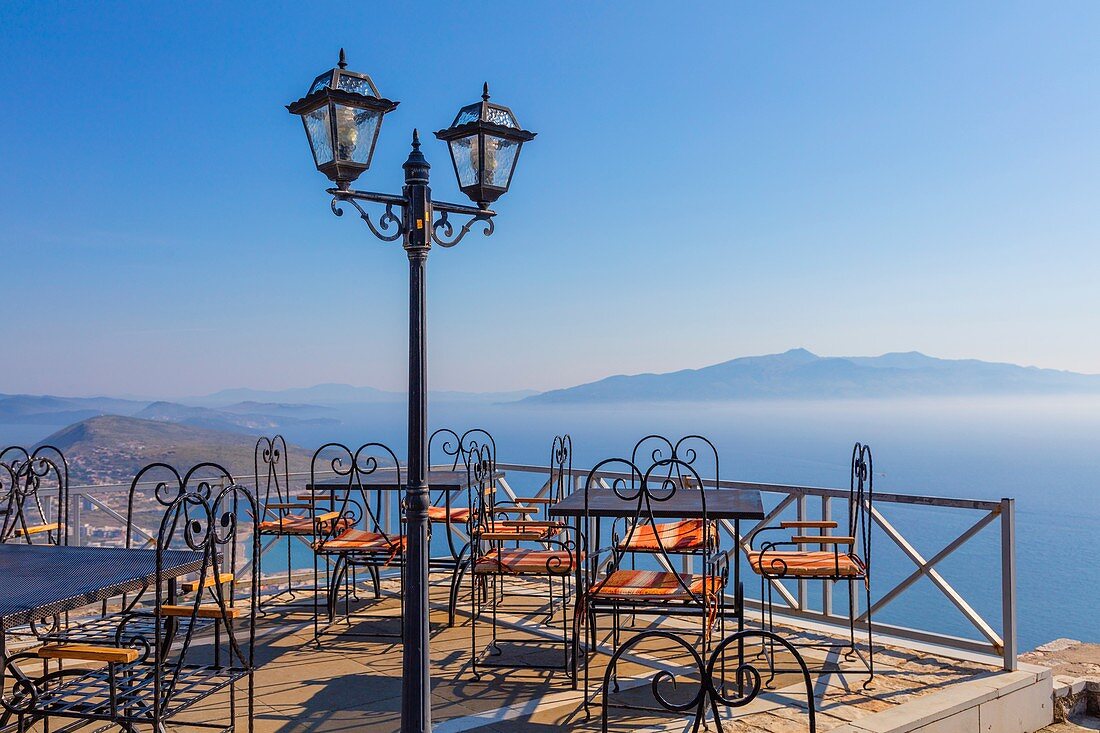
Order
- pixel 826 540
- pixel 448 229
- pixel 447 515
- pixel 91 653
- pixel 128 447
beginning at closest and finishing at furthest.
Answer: pixel 91 653
pixel 448 229
pixel 826 540
pixel 447 515
pixel 128 447

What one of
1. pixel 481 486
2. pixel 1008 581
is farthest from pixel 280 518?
pixel 1008 581

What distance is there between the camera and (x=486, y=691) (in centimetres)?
394

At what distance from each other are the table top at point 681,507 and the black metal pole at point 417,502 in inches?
36.9

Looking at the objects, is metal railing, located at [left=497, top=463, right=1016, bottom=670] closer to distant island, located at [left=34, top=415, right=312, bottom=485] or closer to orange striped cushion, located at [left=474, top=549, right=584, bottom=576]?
orange striped cushion, located at [left=474, top=549, right=584, bottom=576]

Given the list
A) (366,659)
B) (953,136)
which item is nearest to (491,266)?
(366,659)

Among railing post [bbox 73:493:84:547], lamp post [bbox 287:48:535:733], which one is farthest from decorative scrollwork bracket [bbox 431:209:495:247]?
railing post [bbox 73:493:84:547]

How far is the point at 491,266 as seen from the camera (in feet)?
76.1

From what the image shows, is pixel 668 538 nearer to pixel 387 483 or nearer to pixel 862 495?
pixel 862 495

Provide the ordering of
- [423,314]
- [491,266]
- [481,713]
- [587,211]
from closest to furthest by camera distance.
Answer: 1. [423,314]
2. [481,713]
3. [491,266]
4. [587,211]

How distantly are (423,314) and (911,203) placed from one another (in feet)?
247

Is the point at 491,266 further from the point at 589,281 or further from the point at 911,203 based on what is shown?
the point at 911,203

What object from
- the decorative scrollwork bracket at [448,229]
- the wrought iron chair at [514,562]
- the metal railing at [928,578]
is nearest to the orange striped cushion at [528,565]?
the wrought iron chair at [514,562]

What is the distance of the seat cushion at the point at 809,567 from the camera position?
4.03 metres

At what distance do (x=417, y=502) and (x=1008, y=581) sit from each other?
10.1ft
